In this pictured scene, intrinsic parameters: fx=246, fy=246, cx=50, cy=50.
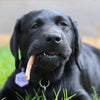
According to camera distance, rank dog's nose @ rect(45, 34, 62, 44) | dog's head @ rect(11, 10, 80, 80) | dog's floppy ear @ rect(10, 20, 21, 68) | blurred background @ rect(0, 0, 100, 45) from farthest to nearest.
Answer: blurred background @ rect(0, 0, 100, 45), dog's floppy ear @ rect(10, 20, 21, 68), dog's head @ rect(11, 10, 80, 80), dog's nose @ rect(45, 34, 62, 44)

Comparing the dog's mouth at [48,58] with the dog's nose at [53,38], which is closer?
the dog's nose at [53,38]

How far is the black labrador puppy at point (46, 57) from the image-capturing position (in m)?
2.73

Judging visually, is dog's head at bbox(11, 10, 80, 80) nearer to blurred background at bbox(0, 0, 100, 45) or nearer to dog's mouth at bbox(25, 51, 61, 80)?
dog's mouth at bbox(25, 51, 61, 80)

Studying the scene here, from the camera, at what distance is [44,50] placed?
104 inches

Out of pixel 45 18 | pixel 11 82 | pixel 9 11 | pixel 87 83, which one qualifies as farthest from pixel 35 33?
pixel 9 11

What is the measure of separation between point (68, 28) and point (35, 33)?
17.8 inches

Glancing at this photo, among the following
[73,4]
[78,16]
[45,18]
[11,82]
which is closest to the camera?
[45,18]

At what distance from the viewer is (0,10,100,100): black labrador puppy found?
2730mm

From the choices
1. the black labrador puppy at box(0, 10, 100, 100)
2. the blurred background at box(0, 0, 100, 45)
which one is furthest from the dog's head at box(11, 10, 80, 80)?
the blurred background at box(0, 0, 100, 45)

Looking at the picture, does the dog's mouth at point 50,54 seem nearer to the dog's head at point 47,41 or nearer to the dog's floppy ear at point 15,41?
the dog's head at point 47,41

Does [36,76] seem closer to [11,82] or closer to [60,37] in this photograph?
[11,82]

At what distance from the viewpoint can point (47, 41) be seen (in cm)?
261

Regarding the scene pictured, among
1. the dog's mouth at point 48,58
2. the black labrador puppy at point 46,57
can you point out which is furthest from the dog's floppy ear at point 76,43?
Answer: the dog's mouth at point 48,58

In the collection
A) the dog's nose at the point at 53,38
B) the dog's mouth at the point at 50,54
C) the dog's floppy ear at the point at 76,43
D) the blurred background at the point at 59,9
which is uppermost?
the dog's nose at the point at 53,38
